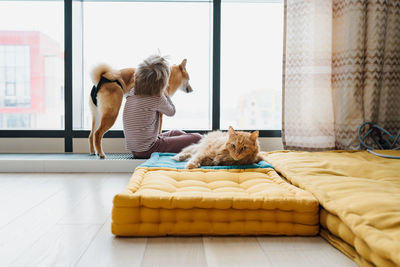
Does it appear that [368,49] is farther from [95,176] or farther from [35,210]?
[35,210]

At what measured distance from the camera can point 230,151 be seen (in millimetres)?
1721

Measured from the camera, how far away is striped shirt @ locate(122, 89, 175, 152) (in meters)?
2.40

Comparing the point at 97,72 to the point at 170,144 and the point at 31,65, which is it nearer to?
the point at 170,144

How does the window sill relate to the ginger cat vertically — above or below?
below

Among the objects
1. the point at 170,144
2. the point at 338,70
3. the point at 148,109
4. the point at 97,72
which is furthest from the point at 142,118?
the point at 338,70

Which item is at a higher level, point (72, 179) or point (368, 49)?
point (368, 49)

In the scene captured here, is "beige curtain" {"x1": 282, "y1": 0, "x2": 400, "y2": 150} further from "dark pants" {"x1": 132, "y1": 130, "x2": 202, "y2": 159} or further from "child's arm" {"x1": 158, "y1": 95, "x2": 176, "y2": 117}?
"child's arm" {"x1": 158, "y1": 95, "x2": 176, "y2": 117}

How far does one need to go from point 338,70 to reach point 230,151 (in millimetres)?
1390

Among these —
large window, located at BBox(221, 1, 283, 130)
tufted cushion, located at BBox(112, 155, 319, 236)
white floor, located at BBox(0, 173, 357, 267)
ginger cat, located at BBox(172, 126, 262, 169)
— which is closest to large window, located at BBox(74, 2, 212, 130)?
large window, located at BBox(221, 1, 283, 130)

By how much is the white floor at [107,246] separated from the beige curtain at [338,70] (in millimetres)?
1592

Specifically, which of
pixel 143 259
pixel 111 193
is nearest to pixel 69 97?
pixel 111 193

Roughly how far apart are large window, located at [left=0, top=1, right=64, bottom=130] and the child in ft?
3.51

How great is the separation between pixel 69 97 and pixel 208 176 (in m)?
2.02

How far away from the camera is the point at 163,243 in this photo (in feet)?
3.45
